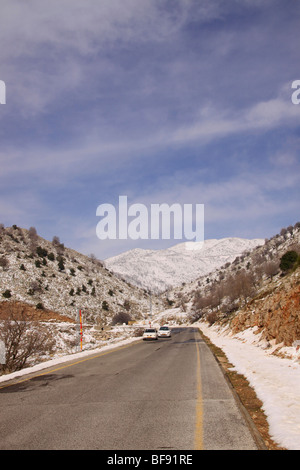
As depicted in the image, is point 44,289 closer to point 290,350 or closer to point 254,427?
point 290,350

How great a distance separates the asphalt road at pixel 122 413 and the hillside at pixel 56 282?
195ft

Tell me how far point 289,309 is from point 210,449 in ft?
48.1

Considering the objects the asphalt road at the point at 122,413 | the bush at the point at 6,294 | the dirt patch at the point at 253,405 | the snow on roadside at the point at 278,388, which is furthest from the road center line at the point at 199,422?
the bush at the point at 6,294

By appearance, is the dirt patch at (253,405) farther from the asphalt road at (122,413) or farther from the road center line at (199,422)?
the road center line at (199,422)

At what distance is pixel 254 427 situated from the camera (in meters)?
6.63

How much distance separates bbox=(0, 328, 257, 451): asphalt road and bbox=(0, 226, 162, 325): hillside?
59.4 m

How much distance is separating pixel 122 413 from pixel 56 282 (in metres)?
79.7

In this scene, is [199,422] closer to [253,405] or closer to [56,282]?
[253,405]

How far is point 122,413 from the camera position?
7.60 metres

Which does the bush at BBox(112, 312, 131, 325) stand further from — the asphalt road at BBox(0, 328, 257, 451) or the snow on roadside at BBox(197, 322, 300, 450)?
the asphalt road at BBox(0, 328, 257, 451)

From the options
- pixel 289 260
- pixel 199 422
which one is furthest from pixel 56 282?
pixel 199 422

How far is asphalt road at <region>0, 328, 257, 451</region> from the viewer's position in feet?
19.2

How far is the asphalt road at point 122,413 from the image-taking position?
5844 mm
